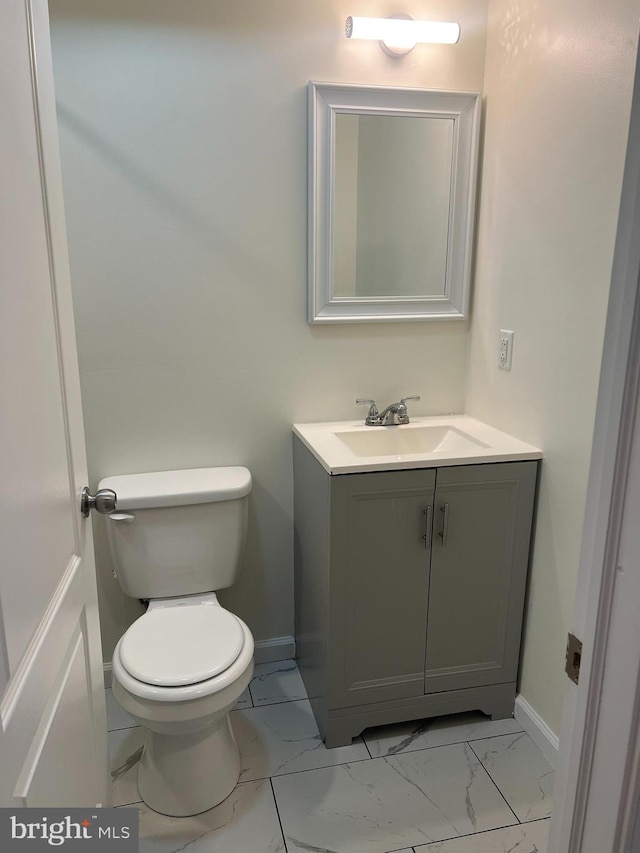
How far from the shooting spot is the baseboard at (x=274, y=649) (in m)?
2.37

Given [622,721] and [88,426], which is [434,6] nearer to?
[88,426]

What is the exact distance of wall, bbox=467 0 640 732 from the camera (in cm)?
155

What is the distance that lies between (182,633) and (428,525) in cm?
76

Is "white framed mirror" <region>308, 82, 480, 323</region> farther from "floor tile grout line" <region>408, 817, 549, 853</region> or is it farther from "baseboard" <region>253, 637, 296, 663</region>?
"floor tile grout line" <region>408, 817, 549, 853</region>

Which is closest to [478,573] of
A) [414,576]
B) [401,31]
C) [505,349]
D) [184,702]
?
[414,576]

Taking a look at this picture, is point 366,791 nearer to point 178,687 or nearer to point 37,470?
point 178,687

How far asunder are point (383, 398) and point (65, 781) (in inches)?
62.1

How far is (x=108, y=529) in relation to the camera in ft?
6.48

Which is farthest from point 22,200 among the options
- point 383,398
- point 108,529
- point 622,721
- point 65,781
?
point 383,398

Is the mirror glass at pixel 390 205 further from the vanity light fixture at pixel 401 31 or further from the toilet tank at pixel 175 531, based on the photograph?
the toilet tank at pixel 175 531

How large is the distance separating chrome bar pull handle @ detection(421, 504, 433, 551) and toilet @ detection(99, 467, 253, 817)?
0.57 m

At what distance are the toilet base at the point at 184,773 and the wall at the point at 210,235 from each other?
1.97 ft

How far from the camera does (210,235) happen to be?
6.64 ft

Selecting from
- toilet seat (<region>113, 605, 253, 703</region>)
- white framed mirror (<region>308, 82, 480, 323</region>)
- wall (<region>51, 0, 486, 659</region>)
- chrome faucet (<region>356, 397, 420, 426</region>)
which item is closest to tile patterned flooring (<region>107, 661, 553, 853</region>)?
toilet seat (<region>113, 605, 253, 703</region>)
